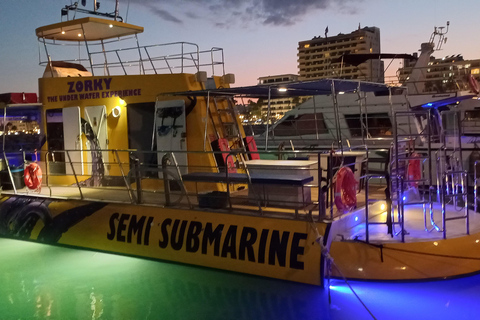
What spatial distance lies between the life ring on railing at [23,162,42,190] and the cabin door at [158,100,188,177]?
7.11 ft

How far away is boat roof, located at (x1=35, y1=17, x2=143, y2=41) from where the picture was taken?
28.1ft

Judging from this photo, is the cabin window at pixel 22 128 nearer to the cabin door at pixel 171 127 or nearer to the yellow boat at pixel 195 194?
the yellow boat at pixel 195 194

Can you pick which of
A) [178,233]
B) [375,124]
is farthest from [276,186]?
[375,124]

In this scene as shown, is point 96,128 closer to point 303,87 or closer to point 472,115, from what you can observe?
point 303,87

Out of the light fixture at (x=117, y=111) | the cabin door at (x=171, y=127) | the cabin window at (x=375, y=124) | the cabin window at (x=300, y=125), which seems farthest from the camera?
the cabin window at (x=300, y=125)

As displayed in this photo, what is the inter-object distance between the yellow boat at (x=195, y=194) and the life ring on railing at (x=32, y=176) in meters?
0.02

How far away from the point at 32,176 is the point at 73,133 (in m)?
1.15

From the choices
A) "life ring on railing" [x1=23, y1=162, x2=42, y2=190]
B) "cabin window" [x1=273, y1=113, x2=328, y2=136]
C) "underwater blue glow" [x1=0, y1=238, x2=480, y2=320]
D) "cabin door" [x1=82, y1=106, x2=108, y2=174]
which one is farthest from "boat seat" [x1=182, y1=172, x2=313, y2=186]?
"cabin window" [x1=273, y1=113, x2=328, y2=136]

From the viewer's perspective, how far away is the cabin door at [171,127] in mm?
7559

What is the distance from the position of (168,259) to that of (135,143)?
2657 mm

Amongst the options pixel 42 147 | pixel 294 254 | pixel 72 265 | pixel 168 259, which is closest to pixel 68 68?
pixel 42 147

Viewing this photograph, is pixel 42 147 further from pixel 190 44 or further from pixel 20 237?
pixel 190 44

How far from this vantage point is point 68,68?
9.93 m

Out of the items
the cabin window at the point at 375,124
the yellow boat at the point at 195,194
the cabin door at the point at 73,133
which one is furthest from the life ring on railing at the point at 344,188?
the cabin window at the point at 375,124
